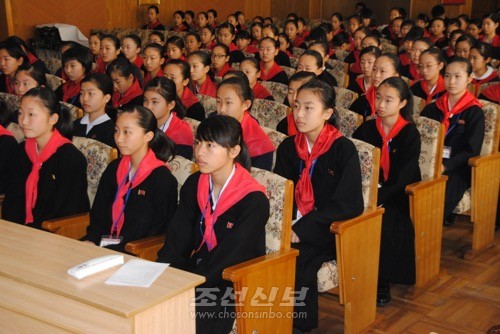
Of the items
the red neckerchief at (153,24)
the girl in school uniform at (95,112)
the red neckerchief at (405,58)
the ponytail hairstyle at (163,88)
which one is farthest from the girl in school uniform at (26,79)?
the red neckerchief at (153,24)

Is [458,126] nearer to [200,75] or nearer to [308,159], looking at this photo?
[308,159]

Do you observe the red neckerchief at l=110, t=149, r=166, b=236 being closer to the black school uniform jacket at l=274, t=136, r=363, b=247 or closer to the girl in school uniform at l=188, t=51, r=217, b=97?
the black school uniform jacket at l=274, t=136, r=363, b=247

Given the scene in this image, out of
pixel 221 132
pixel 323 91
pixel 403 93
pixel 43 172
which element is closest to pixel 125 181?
pixel 43 172

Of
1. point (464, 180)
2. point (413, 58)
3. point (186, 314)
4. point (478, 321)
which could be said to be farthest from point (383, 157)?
point (413, 58)

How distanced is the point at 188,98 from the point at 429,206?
1.97m

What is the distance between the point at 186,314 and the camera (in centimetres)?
204

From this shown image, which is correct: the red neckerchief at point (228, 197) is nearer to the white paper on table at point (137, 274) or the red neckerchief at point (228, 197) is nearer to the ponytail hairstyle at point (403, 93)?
the white paper on table at point (137, 274)

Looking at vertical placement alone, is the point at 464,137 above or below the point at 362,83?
below

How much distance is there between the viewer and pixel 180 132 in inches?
151

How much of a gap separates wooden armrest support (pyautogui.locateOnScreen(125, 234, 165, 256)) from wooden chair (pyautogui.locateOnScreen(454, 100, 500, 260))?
1.92 meters

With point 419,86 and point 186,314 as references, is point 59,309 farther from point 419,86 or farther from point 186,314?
point 419,86

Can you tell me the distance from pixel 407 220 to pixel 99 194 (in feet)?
4.93

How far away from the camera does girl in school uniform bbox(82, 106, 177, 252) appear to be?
290 cm

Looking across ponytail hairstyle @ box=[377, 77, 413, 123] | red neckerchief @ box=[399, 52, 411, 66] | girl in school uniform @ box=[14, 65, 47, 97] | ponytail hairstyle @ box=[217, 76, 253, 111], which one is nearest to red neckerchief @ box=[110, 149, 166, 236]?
ponytail hairstyle @ box=[217, 76, 253, 111]
